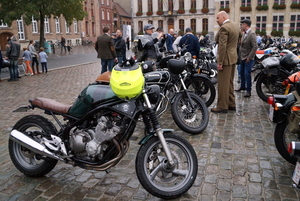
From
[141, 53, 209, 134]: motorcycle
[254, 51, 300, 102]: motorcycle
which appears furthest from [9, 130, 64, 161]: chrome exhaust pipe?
[254, 51, 300, 102]: motorcycle

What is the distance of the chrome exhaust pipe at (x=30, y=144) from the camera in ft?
10.4

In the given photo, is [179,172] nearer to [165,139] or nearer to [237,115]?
[165,139]

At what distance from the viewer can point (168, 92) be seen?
5227 millimetres

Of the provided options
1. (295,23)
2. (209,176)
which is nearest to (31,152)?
(209,176)

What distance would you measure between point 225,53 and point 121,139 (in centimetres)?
371

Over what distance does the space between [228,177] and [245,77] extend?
497 cm

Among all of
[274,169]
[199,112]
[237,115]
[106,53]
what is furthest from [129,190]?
[106,53]

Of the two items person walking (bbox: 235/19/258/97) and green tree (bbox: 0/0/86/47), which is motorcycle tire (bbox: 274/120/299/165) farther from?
green tree (bbox: 0/0/86/47)

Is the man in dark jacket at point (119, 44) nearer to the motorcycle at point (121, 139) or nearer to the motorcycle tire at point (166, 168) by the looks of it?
the motorcycle at point (121, 139)

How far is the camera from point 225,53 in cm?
589

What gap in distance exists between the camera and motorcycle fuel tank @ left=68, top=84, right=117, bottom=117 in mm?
2998

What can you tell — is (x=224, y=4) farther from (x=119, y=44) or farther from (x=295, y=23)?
(x=119, y=44)

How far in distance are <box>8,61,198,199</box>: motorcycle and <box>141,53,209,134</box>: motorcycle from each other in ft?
5.76

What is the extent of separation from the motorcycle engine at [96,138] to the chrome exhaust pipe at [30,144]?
29 centimetres
